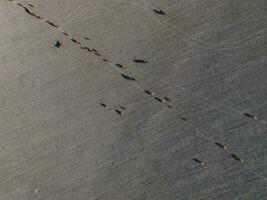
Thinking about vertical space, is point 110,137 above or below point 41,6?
below

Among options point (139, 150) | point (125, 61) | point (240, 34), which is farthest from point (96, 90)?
point (240, 34)

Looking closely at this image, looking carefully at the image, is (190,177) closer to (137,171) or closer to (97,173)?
(137,171)

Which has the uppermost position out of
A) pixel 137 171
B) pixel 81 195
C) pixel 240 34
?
pixel 240 34

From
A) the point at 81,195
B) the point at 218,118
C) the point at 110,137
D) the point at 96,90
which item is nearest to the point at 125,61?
the point at 96,90

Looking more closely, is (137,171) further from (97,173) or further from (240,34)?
(240,34)

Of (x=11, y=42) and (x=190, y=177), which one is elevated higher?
(x=11, y=42)

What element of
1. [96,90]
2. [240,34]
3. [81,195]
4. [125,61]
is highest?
[240,34]

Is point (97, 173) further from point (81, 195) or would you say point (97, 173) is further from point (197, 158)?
point (197, 158)

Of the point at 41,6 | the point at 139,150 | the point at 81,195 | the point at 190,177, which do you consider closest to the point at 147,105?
the point at 139,150
